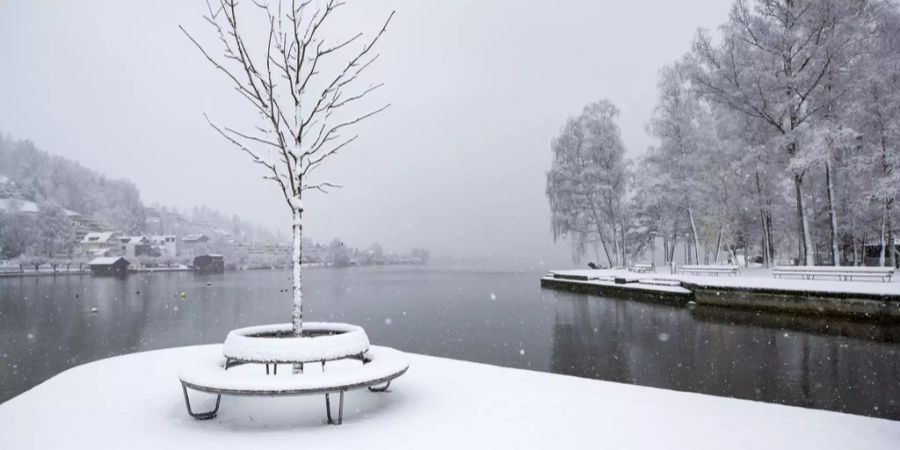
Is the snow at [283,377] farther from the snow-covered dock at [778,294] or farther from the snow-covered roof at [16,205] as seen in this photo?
the snow-covered roof at [16,205]

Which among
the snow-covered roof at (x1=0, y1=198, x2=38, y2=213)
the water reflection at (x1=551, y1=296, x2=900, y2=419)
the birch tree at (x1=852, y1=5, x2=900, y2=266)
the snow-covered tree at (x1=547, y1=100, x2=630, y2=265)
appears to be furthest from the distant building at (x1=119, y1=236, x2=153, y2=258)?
the birch tree at (x1=852, y1=5, x2=900, y2=266)

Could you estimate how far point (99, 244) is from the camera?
10431cm

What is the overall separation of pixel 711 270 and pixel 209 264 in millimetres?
103340

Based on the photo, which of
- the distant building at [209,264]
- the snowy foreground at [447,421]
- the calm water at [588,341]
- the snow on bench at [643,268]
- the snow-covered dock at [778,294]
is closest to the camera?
the snowy foreground at [447,421]

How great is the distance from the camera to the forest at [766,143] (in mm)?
21625

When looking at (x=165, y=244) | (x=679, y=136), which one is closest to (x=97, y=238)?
(x=165, y=244)

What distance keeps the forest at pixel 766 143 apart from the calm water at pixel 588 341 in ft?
33.8

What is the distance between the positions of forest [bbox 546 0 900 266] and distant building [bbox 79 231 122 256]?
104m

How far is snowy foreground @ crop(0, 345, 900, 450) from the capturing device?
4684 millimetres

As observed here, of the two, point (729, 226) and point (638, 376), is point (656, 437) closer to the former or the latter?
point (638, 376)

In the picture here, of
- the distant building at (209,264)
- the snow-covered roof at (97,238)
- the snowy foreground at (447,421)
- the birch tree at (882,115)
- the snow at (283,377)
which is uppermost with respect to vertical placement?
the birch tree at (882,115)

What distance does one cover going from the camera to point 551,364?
42.1ft

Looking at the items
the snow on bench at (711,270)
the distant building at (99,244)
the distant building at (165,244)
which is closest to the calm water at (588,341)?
the snow on bench at (711,270)

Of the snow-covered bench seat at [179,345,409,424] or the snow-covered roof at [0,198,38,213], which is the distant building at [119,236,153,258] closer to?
the snow-covered roof at [0,198,38,213]
